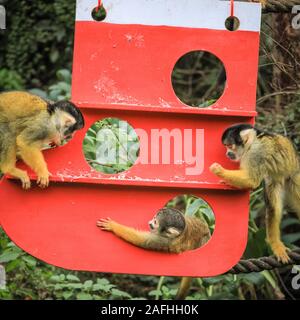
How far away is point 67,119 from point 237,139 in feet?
3.03

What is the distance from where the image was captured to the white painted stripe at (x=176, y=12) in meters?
4.07

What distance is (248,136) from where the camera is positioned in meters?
4.17

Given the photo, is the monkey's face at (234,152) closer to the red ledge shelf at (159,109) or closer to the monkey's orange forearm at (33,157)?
the red ledge shelf at (159,109)

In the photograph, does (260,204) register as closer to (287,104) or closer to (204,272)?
(287,104)

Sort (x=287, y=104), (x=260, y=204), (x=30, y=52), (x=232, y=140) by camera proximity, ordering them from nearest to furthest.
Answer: (x=232, y=140) < (x=287, y=104) < (x=260, y=204) < (x=30, y=52)

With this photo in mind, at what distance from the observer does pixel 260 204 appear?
21.5 ft

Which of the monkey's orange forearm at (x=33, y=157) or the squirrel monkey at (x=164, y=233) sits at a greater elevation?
the monkey's orange forearm at (x=33, y=157)

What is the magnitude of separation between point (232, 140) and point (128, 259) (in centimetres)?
86

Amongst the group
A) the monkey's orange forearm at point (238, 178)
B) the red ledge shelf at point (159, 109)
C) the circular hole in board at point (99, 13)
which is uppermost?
the circular hole in board at point (99, 13)

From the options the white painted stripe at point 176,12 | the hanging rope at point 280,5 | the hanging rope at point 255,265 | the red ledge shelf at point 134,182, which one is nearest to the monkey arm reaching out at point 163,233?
the red ledge shelf at point 134,182

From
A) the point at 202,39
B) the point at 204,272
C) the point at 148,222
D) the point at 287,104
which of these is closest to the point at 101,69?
the point at 202,39

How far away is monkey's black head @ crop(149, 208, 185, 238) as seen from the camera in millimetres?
4164

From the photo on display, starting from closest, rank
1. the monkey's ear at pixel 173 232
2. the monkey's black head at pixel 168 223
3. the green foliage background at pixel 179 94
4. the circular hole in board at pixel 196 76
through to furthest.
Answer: the monkey's black head at pixel 168 223 → the monkey's ear at pixel 173 232 → the green foliage background at pixel 179 94 → the circular hole in board at pixel 196 76

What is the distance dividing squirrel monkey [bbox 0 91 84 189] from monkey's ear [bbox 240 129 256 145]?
878 millimetres
